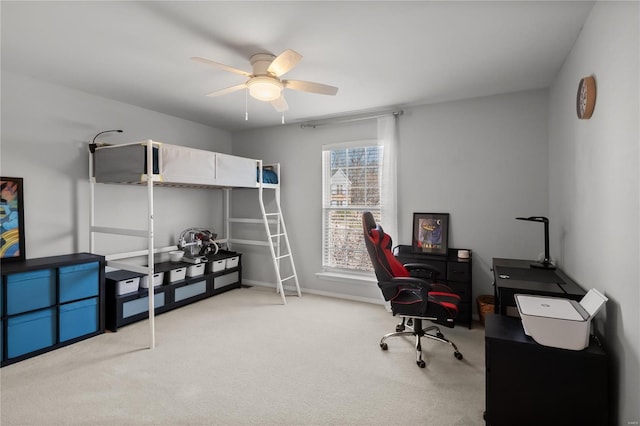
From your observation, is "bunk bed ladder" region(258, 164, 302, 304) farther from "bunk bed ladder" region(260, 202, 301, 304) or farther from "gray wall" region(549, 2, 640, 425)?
"gray wall" region(549, 2, 640, 425)

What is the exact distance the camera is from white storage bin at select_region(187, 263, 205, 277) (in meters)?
4.13

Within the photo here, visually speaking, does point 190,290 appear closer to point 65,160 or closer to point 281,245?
point 281,245

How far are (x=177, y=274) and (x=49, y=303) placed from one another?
1304 millimetres

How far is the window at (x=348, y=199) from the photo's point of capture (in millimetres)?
4230

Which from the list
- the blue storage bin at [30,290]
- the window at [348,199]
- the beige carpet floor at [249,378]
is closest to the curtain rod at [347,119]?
the window at [348,199]

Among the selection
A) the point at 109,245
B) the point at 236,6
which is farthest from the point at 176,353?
the point at 236,6

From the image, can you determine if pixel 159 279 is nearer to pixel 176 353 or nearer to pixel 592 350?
pixel 176 353

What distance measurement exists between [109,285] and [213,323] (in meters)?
1.14

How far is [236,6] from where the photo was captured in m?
1.92

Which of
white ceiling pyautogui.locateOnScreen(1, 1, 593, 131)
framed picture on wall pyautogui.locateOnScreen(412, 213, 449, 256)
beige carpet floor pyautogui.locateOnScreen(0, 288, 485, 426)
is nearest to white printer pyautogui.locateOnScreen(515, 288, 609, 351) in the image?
beige carpet floor pyautogui.locateOnScreen(0, 288, 485, 426)

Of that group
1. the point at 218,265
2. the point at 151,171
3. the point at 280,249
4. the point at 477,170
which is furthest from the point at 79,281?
the point at 477,170

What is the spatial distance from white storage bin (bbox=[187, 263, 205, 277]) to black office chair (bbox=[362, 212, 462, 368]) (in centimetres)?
251

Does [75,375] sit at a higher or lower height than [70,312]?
lower

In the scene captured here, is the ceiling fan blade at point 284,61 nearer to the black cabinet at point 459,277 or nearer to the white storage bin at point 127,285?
the black cabinet at point 459,277
